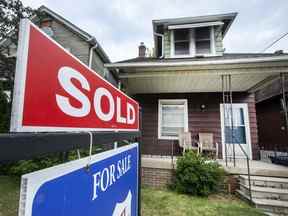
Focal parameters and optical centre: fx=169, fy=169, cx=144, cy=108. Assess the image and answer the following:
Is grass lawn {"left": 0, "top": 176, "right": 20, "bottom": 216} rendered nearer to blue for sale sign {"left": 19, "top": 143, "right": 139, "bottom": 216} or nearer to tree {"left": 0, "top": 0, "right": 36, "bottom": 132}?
tree {"left": 0, "top": 0, "right": 36, "bottom": 132}

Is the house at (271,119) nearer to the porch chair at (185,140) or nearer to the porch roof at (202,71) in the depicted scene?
the porch roof at (202,71)

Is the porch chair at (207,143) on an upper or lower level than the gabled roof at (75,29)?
lower

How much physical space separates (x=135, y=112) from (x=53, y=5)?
30.6 feet

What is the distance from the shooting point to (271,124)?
1067 cm

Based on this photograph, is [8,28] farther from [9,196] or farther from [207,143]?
[207,143]

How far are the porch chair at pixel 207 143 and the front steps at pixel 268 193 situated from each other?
1.66 meters

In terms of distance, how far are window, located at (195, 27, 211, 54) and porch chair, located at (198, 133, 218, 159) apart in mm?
3412

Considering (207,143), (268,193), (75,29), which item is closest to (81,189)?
(268,193)

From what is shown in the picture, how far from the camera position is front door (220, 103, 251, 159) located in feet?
20.2

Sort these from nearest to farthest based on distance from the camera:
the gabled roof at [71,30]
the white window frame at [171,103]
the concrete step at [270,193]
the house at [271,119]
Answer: the concrete step at [270,193]
the white window frame at [171,103]
the gabled roof at [71,30]
the house at [271,119]

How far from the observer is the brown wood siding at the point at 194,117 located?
6367 mm

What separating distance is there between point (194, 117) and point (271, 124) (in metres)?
7.38

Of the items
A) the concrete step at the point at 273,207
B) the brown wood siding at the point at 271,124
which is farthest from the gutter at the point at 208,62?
the brown wood siding at the point at 271,124

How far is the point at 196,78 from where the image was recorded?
5102 millimetres
